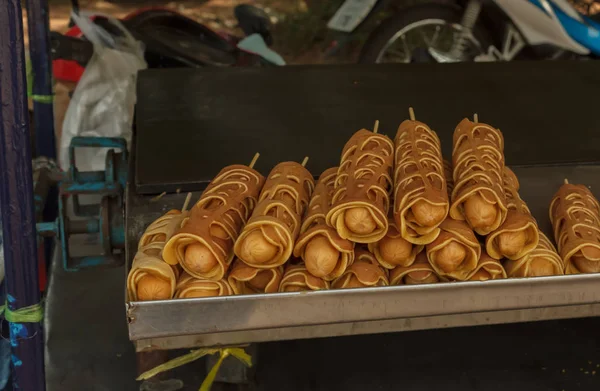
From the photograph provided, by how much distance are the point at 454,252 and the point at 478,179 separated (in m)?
0.18

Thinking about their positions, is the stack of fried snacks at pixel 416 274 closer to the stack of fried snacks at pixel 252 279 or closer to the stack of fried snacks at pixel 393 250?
the stack of fried snacks at pixel 393 250

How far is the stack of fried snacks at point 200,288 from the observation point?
46.2 inches

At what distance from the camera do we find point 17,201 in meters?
1.27

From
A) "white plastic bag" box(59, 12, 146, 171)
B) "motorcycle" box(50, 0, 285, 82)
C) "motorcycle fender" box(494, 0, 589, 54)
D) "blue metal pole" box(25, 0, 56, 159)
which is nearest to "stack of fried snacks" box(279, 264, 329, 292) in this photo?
"blue metal pole" box(25, 0, 56, 159)

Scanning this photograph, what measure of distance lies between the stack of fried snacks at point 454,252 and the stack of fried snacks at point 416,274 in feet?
0.06

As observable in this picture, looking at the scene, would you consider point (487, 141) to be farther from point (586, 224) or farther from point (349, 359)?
point (349, 359)

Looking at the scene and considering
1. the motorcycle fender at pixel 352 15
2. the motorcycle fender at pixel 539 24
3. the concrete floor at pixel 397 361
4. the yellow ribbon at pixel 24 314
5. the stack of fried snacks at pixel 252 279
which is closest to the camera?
the stack of fried snacks at pixel 252 279

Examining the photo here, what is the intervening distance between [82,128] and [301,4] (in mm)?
3830

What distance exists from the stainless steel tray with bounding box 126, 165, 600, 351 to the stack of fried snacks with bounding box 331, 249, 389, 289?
7 cm

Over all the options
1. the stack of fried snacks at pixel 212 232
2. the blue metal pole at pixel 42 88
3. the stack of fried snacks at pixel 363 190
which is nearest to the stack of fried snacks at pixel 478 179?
the stack of fried snacks at pixel 363 190

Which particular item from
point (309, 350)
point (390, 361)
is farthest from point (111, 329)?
point (390, 361)

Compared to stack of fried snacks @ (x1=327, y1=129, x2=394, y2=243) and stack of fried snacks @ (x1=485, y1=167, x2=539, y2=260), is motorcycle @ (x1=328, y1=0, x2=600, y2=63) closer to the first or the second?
stack of fried snacks @ (x1=327, y1=129, x2=394, y2=243)

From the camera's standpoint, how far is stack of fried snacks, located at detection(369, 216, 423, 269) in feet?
4.09

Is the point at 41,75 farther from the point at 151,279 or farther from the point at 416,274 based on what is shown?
the point at 416,274
